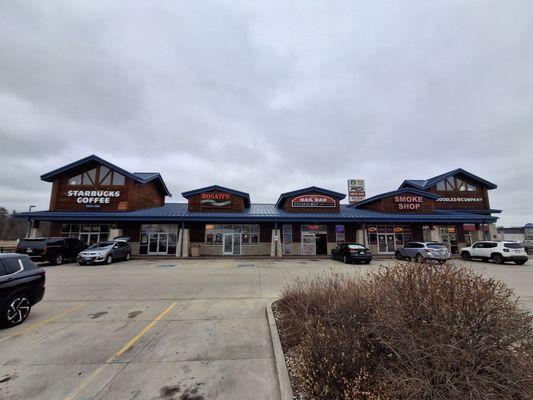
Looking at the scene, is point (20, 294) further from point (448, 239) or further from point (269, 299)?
point (448, 239)

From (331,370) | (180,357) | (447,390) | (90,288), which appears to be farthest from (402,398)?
(90,288)

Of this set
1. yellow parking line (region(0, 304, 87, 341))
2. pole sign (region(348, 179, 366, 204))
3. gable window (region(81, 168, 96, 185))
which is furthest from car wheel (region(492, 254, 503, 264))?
gable window (region(81, 168, 96, 185))

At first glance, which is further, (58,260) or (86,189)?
(86,189)

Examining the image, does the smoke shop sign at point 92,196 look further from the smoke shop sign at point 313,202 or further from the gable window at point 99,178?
the smoke shop sign at point 313,202

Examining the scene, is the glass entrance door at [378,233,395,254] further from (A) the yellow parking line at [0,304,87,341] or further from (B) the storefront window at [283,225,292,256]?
(A) the yellow parking line at [0,304,87,341]

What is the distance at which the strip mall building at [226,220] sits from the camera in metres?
24.7

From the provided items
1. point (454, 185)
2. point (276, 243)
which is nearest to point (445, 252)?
point (276, 243)

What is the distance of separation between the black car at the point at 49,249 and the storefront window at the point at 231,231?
1121 cm

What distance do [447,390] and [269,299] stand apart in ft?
21.0

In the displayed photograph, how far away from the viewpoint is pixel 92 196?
25828mm

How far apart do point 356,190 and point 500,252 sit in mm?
20490

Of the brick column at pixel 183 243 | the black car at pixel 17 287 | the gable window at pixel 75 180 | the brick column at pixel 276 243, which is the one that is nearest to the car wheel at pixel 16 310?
the black car at pixel 17 287

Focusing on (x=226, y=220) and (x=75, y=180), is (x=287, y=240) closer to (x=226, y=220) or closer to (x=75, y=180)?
(x=226, y=220)

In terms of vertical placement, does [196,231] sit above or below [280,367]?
above
